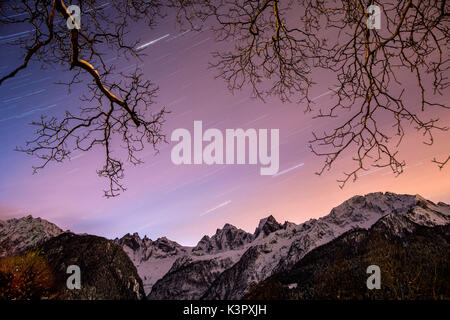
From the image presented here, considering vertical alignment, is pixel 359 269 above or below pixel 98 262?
below

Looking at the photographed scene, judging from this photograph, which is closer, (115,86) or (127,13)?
(127,13)

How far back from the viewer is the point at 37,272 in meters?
8.03

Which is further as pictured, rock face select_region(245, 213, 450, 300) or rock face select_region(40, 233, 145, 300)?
rock face select_region(40, 233, 145, 300)

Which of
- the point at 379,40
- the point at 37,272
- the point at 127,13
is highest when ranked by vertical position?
the point at 127,13

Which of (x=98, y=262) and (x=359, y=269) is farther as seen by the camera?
(x=98, y=262)

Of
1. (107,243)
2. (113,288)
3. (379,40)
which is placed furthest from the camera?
(107,243)

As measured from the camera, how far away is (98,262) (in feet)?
375

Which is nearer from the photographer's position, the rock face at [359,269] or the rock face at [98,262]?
the rock face at [359,269]

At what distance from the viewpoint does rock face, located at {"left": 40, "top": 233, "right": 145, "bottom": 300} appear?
104500 millimetres

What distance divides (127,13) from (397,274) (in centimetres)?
4843

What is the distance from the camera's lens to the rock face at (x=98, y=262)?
10450cm
